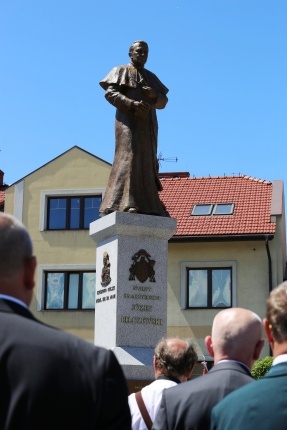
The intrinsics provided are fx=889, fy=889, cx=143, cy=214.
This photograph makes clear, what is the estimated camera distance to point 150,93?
539 inches

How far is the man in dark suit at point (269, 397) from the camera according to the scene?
3.24 metres

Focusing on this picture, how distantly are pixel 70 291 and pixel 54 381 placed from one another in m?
28.5

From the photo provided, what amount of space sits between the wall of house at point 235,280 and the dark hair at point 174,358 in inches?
914

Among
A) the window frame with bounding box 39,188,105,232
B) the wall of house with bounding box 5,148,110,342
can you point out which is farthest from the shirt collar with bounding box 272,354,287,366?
the window frame with bounding box 39,188,105,232

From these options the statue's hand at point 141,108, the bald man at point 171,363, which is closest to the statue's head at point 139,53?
the statue's hand at point 141,108

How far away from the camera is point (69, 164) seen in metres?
32.6

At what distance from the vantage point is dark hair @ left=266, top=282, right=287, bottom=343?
341 cm

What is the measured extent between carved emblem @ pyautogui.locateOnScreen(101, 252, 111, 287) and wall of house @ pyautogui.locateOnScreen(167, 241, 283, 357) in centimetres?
1596

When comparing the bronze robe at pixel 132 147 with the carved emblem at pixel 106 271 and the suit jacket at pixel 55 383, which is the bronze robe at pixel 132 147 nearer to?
the carved emblem at pixel 106 271

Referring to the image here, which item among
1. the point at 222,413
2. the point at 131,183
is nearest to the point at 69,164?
the point at 131,183

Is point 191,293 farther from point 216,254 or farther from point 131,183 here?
point 131,183

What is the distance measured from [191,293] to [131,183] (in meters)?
16.7

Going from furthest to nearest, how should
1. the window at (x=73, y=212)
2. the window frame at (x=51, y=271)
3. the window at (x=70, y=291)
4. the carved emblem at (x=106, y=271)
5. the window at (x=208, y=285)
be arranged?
the window at (x=73, y=212) → the window frame at (x=51, y=271) → the window at (x=70, y=291) → the window at (x=208, y=285) → the carved emblem at (x=106, y=271)

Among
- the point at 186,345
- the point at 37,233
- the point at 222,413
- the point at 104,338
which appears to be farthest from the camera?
the point at 37,233
